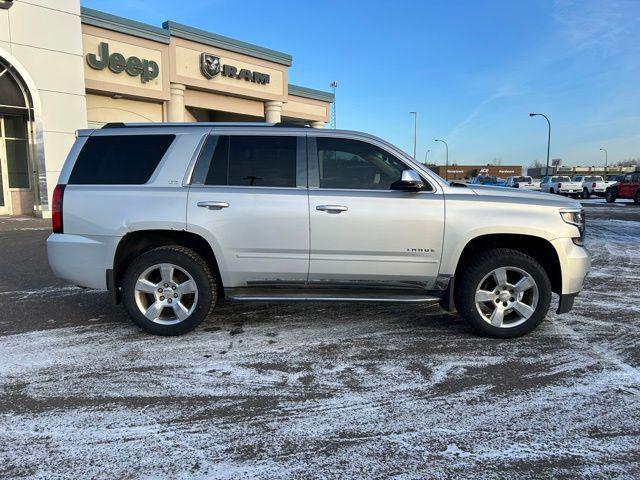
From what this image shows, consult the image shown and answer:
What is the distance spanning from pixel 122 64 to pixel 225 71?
4.98 metres

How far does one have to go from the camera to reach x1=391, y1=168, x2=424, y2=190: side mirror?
4258mm

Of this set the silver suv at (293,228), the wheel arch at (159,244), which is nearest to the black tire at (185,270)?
the silver suv at (293,228)

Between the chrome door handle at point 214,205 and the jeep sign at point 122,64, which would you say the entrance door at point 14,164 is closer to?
the jeep sign at point 122,64

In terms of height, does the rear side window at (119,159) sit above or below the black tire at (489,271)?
above

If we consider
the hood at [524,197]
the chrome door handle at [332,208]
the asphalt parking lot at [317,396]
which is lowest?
the asphalt parking lot at [317,396]

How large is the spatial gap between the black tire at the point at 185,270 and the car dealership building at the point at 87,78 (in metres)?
13.0

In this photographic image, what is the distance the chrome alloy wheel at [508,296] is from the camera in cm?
448

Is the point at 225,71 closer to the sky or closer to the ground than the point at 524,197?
closer to the sky

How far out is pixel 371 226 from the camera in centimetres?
440

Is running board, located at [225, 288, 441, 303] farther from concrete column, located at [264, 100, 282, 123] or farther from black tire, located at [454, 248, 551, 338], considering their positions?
concrete column, located at [264, 100, 282, 123]

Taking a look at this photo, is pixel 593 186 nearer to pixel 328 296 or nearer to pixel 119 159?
pixel 328 296

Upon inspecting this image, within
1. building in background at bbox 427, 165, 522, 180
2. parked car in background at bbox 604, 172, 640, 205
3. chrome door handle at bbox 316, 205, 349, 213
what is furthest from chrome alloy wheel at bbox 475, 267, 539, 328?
building in background at bbox 427, 165, 522, 180

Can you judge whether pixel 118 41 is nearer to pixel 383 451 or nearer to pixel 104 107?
pixel 104 107

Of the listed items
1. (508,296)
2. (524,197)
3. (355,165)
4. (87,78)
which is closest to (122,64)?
(87,78)
